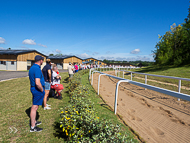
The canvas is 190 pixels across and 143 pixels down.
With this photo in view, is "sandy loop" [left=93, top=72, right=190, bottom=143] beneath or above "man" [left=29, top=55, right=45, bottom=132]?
beneath

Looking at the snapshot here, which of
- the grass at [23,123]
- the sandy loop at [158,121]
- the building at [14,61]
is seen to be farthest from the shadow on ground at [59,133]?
the building at [14,61]

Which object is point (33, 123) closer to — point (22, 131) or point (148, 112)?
point (22, 131)

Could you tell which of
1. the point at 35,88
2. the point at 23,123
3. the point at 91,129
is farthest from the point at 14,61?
the point at 91,129

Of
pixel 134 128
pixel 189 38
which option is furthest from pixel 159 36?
pixel 134 128

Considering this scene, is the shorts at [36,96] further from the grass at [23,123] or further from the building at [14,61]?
the building at [14,61]

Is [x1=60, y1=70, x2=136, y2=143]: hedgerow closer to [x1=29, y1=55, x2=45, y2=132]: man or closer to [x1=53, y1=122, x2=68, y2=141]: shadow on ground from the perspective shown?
[x1=53, y1=122, x2=68, y2=141]: shadow on ground

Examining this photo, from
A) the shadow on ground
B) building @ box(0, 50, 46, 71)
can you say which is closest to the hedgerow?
the shadow on ground

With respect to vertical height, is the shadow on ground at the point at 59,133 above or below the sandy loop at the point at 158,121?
below

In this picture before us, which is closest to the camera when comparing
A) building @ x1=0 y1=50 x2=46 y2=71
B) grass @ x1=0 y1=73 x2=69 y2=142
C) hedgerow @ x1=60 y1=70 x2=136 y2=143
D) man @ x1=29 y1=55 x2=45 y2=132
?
hedgerow @ x1=60 y1=70 x2=136 y2=143

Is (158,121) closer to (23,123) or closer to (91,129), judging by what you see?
(91,129)

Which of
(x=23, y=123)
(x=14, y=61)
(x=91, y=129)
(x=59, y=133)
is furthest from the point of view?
(x=14, y=61)

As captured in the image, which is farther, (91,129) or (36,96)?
(36,96)

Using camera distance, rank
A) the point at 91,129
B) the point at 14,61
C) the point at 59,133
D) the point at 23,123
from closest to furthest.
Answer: the point at 91,129
the point at 59,133
the point at 23,123
the point at 14,61

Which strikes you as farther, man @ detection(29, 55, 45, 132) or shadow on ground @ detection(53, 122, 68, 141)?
man @ detection(29, 55, 45, 132)
